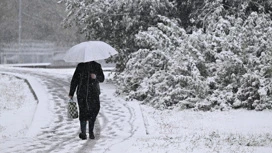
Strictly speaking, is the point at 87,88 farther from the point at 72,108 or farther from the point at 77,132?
the point at 77,132

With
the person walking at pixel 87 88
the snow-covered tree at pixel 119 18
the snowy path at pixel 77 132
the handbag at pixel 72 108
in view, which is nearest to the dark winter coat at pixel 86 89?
the person walking at pixel 87 88

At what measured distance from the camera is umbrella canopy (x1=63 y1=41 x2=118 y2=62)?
7967 millimetres

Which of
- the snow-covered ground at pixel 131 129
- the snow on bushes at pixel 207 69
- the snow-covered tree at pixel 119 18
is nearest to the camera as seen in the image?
the snow-covered ground at pixel 131 129

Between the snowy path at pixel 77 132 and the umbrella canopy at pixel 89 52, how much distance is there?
1.65m

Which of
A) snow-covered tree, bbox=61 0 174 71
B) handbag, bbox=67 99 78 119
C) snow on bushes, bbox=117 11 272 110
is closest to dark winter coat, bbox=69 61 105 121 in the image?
handbag, bbox=67 99 78 119

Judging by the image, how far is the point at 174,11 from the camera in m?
18.5

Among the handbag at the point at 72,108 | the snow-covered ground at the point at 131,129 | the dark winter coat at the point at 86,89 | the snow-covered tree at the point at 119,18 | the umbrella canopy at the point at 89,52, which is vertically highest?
the snow-covered tree at the point at 119,18

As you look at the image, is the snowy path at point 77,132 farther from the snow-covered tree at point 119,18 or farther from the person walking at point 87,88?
the snow-covered tree at point 119,18

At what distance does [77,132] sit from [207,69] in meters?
6.19

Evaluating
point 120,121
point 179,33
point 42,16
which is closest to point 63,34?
point 42,16

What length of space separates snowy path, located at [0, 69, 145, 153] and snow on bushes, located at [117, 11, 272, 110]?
1361mm

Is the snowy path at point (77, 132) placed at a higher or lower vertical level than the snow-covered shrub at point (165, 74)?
lower

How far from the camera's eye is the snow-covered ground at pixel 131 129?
7461 mm

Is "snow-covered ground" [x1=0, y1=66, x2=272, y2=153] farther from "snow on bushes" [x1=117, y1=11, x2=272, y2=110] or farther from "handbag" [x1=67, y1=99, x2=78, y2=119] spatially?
"snow on bushes" [x1=117, y1=11, x2=272, y2=110]
